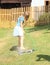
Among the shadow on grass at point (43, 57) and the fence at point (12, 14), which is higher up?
the fence at point (12, 14)

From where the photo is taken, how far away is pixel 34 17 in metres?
25.2

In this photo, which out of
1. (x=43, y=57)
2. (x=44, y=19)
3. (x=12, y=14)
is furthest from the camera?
(x=12, y=14)

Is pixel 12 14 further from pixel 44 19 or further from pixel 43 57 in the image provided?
pixel 43 57

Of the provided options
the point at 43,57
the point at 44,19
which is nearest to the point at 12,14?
the point at 44,19

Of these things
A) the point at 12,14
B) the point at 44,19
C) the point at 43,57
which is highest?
the point at 12,14

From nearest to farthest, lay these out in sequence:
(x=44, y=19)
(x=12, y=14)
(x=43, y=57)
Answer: (x=43, y=57) → (x=44, y=19) → (x=12, y=14)

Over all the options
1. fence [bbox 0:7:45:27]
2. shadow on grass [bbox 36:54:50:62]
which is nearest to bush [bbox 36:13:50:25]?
fence [bbox 0:7:45:27]

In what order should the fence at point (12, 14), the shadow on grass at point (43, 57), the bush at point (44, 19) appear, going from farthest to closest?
the fence at point (12, 14) → the bush at point (44, 19) → the shadow on grass at point (43, 57)

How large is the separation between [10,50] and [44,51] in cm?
162

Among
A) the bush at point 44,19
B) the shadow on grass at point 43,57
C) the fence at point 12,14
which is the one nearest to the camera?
the shadow on grass at point 43,57

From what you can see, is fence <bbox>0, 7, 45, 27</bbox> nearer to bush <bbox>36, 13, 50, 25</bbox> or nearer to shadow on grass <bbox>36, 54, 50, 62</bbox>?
bush <bbox>36, 13, 50, 25</bbox>

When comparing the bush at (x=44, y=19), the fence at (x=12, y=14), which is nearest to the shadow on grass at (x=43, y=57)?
the bush at (x=44, y=19)

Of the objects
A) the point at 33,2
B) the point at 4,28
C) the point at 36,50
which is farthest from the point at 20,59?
the point at 33,2

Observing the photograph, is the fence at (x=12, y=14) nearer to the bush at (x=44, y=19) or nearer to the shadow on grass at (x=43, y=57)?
the bush at (x=44, y=19)
